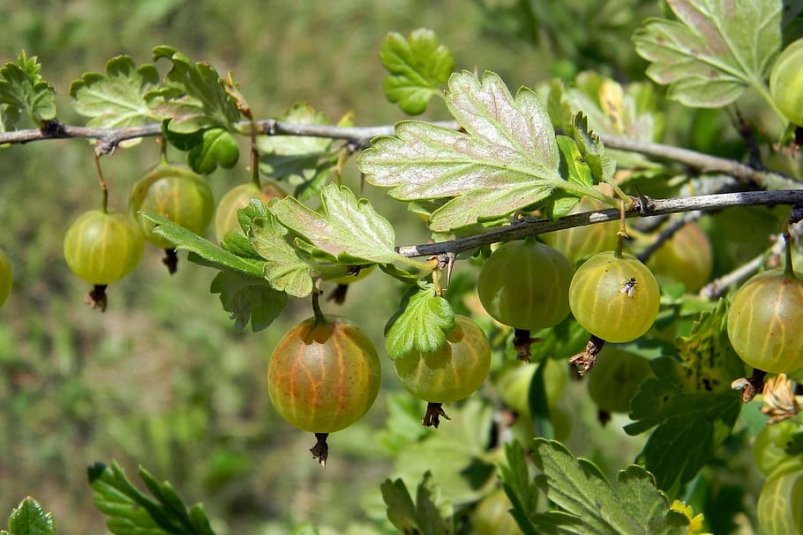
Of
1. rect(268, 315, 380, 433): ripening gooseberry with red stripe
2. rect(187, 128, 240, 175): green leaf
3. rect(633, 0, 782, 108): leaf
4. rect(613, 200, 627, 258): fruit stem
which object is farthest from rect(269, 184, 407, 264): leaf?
rect(633, 0, 782, 108): leaf

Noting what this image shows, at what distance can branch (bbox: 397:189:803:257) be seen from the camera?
846mm

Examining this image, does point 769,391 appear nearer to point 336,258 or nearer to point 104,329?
point 336,258

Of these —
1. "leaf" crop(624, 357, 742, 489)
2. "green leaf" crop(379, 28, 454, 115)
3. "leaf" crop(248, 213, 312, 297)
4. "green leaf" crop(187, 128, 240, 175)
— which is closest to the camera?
"leaf" crop(248, 213, 312, 297)

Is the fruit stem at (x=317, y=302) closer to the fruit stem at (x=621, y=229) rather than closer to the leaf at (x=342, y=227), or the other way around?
the leaf at (x=342, y=227)

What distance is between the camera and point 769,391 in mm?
1033

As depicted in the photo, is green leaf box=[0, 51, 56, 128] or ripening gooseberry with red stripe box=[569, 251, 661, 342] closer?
ripening gooseberry with red stripe box=[569, 251, 661, 342]

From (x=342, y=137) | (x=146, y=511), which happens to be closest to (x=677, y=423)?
(x=342, y=137)

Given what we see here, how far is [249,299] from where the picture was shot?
0.93m

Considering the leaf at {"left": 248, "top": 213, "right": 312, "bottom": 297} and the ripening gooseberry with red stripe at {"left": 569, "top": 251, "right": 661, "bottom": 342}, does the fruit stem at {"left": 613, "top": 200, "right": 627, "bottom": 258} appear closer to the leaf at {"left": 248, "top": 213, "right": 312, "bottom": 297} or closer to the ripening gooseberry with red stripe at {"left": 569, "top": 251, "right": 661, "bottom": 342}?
the ripening gooseberry with red stripe at {"left": 569, "top": 251, "right": 661, "bottom": 342}

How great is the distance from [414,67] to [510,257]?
533 millimetres

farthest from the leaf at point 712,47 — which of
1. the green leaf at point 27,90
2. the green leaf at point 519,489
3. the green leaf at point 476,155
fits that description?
the green leaf at point 27,90

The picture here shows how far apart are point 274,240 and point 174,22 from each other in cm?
445

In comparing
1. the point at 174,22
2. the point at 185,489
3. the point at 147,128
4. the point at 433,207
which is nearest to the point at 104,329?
the point at 185,489

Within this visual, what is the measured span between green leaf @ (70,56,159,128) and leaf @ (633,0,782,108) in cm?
70
